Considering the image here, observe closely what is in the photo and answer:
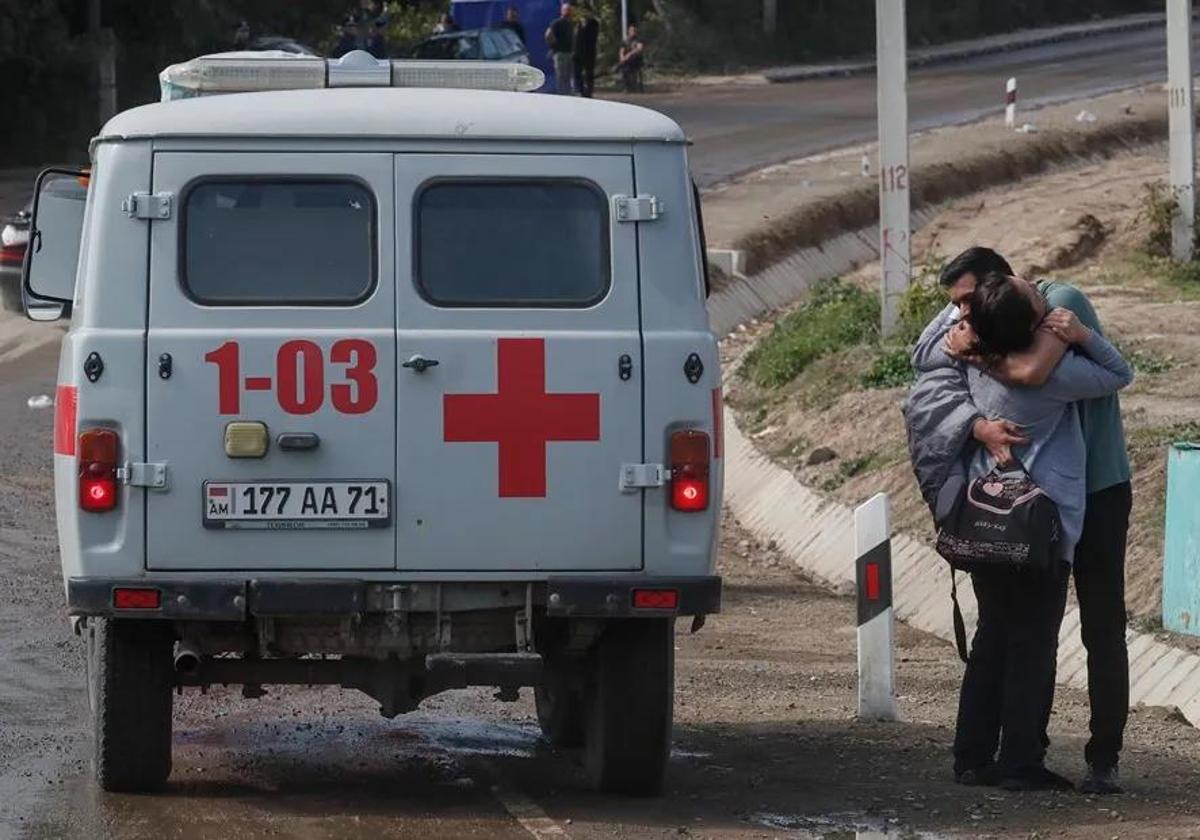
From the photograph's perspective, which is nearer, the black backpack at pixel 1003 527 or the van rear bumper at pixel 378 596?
the van rear bumper at pixel 378 596

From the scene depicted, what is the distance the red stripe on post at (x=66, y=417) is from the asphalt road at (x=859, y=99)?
75.7 feet

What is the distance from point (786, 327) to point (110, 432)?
1269 centimetres

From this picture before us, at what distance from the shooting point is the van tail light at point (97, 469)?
7.39m

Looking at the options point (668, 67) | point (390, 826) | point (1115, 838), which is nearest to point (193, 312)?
point (390, 826)

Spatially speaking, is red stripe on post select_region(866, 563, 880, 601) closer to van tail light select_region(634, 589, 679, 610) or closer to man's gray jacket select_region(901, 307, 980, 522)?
man's gray jacket select_region(901, 307, 980, 522)

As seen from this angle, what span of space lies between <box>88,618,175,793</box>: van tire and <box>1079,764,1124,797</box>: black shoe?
3.03 meters

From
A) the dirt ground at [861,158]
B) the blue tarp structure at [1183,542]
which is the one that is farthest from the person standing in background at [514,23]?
the blue tarp structure at [1183,542]

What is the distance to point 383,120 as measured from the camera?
770 centimetres

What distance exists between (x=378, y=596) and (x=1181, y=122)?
627 inches

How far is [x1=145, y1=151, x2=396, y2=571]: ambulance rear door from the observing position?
7.44 metres

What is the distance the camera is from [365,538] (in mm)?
7520

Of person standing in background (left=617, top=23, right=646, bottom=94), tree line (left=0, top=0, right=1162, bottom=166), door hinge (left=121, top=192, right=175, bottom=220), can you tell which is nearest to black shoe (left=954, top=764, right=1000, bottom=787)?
door hinge (left=121, top=192, right=175, bottom=220)

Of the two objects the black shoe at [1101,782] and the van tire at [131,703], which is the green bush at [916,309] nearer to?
the black shoe at [1101,782]

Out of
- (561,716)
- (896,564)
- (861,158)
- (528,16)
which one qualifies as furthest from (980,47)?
(561,716)
